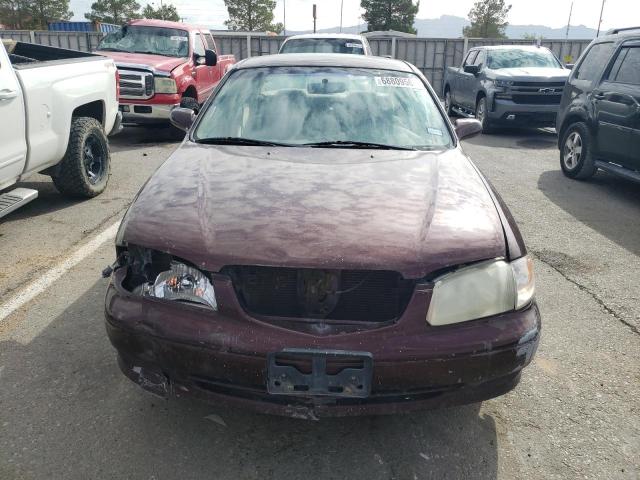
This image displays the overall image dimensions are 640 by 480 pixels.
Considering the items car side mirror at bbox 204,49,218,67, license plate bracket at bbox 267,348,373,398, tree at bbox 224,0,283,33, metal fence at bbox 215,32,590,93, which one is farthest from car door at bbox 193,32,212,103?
tree at bbox 224,0,283,33

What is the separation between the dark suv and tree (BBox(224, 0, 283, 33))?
53.2 meters

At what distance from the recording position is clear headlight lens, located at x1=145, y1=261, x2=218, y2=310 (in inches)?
87.0

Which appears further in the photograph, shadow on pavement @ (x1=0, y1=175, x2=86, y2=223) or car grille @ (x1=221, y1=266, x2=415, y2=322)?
shadow on pavement @ (x1=0, y1=175, x2=86, y2=223)

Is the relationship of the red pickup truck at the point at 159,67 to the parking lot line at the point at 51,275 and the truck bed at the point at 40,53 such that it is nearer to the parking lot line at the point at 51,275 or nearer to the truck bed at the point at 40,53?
the truck bed at the point at 40,53

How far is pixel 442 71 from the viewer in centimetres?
1969

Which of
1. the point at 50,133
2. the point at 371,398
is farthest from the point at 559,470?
the point at 50,133

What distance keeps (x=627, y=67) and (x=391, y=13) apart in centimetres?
5690

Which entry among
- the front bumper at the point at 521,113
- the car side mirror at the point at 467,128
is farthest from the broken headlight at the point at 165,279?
the front bumper at the point at 521,113

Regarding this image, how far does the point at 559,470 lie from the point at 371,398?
87 centimetres

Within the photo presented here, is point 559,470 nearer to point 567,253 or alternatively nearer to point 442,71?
point 567,253

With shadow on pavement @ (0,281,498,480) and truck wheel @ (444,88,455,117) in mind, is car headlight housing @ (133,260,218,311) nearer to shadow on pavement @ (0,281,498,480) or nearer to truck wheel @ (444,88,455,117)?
shadow on pavement @ (0,281,498,480)

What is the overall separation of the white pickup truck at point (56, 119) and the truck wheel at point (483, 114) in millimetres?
7336

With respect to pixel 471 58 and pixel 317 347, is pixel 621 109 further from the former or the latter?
pixel 471 58

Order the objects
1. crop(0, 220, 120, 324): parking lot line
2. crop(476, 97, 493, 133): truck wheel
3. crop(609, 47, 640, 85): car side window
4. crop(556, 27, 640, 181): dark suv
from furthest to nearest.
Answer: crop(476, 97, 493, 133): truck wheel, crop(609, 47, 640, 85): car side window, crop(556, 27, 640, 181): dark suv, crop(0, 220, 120, 324): parking lot line
